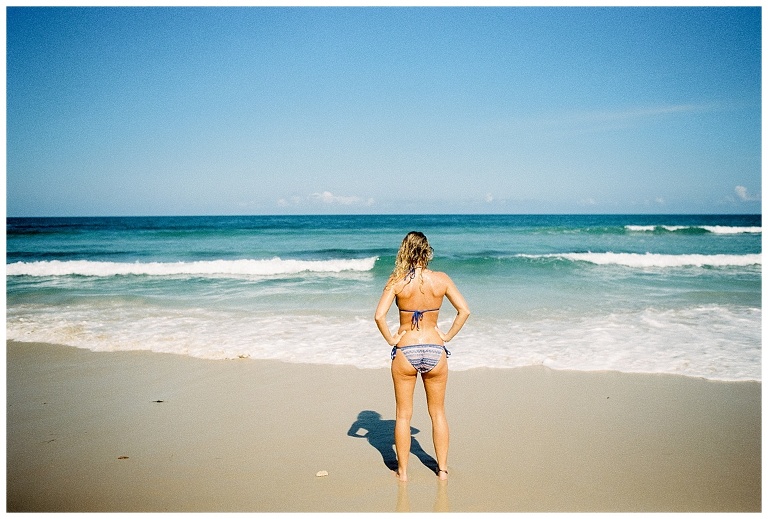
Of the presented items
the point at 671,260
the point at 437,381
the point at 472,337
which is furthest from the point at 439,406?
the point at 671,260

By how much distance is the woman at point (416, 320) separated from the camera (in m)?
3.59

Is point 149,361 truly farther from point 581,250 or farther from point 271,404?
point 581,250

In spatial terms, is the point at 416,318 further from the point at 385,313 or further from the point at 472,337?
the point at 472,337

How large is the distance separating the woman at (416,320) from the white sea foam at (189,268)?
1446 centimetres

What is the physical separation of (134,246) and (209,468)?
2623 centimetres

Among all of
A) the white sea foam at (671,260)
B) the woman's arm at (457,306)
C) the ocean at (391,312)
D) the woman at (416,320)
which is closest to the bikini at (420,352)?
the woman at (416,320)

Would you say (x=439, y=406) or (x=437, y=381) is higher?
(x=437, y=381)

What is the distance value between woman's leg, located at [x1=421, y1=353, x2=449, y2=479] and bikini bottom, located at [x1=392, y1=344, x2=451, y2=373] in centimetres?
6

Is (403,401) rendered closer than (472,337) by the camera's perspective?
Yes

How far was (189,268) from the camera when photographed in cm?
1888

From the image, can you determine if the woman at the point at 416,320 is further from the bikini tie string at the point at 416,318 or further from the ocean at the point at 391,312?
the ocean at the point at 391,312

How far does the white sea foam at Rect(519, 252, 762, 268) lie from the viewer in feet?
63.7

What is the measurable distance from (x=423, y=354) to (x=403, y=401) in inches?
16.4

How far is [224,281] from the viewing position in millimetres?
15234
